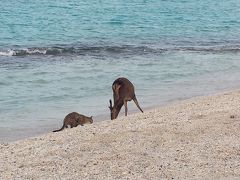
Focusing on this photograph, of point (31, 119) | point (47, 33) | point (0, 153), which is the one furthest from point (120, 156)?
point (47, 33)

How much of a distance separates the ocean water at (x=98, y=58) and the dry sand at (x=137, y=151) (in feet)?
5.28

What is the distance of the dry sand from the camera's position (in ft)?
22.0

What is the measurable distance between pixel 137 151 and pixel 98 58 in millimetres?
10546

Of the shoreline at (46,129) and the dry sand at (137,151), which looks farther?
the shoreline at (46,129)

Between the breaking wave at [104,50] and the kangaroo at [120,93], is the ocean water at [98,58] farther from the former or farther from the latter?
the kangaroo at [120,93]

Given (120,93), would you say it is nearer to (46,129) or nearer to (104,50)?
(46,129)

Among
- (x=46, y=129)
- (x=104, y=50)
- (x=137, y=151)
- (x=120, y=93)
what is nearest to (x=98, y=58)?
Result: (x=104, y=50)

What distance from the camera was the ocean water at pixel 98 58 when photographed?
11.7m

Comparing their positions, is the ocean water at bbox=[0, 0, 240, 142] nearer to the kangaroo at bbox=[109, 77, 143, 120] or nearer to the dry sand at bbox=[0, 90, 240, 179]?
the kangaroo at bbox=[109, 77, 143, 120]

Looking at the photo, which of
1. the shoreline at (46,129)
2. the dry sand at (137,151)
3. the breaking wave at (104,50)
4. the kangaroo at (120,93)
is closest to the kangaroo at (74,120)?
the shoreline at (46,129)

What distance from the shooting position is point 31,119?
10.6m

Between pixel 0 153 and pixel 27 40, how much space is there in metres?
14.1

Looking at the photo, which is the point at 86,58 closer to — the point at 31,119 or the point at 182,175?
the point at 31,119

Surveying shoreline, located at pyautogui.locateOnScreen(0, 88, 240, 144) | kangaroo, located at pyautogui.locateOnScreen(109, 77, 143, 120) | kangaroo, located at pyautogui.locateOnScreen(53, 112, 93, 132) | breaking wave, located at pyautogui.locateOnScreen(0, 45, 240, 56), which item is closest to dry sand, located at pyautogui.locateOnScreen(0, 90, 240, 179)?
kangaroo, located at pyautogui.locateOnScreen(53, 112, 93, 132)
